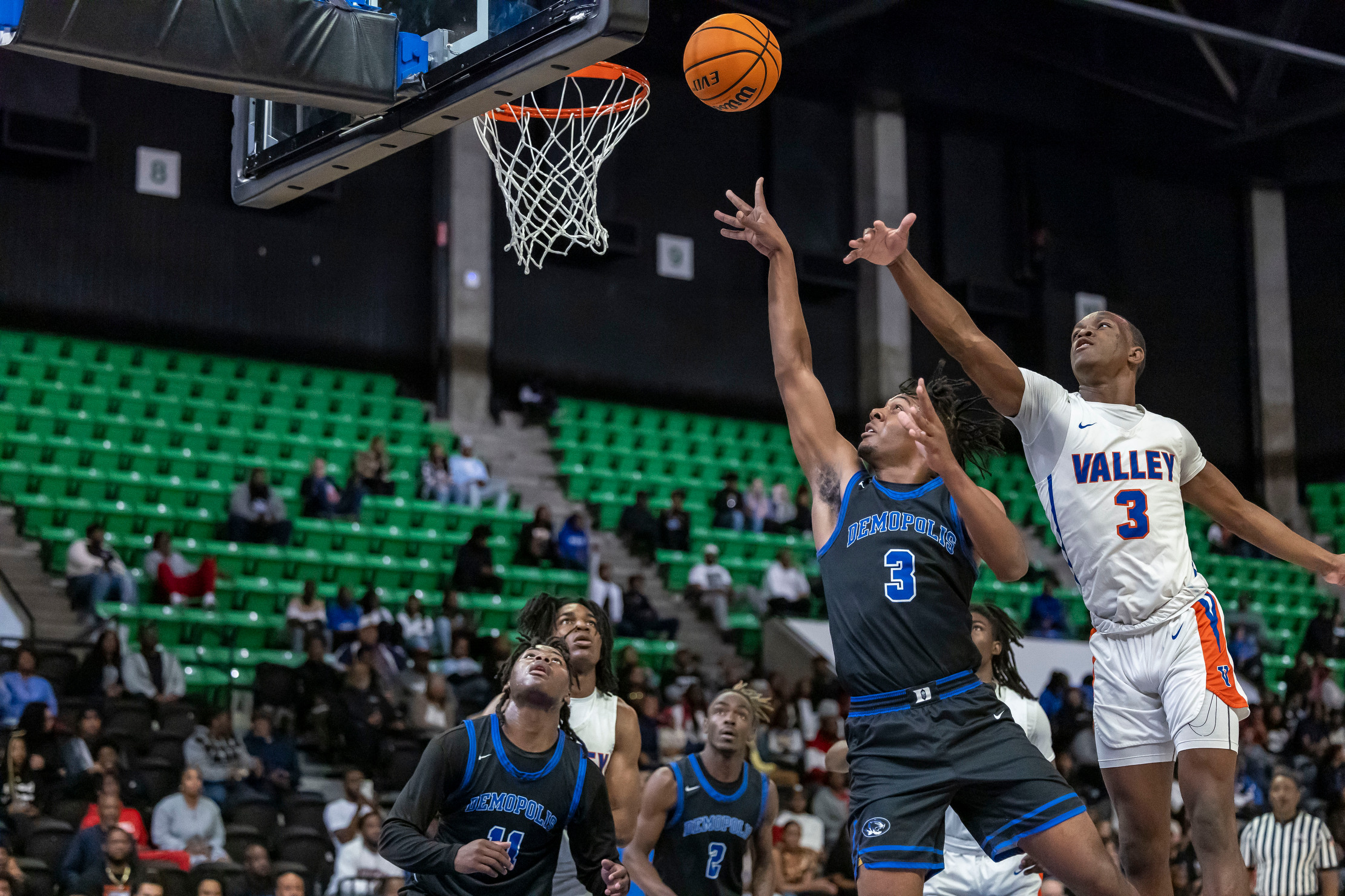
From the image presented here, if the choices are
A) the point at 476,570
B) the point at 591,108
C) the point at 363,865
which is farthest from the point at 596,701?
the point at 476,570

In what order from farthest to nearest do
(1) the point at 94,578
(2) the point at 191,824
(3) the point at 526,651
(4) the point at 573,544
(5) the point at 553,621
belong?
(4) the point at 573,544
(1) the point at 94,578
(2) the point at 191,824
(5) the point at 553,621
(3) the point at 526,651

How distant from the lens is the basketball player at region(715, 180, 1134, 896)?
4582mm

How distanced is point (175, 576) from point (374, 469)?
3.09 m

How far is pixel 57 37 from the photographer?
533 cm

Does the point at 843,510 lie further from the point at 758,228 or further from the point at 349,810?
the point at 349,810

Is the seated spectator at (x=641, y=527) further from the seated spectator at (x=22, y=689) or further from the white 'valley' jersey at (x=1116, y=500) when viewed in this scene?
the white 'valley' jersey at (x=1116, y=500)

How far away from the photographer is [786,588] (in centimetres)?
1791

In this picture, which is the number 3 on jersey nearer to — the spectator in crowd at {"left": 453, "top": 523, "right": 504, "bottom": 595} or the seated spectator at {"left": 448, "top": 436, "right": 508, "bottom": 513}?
the spectator in crowd at {"left": 453, "top": 523, "right": 504, "bottom": 595}

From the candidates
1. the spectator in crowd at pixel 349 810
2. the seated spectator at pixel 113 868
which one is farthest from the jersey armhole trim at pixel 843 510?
the spectator in crowd at pixel 349 810

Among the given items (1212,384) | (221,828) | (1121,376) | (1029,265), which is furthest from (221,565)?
(1212,384)

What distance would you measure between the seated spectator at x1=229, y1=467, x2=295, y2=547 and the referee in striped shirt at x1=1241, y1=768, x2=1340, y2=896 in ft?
31.1

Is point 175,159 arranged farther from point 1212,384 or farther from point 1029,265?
point 1212,384

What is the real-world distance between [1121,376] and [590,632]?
234cm

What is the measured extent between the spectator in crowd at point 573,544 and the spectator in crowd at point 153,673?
516 cm
